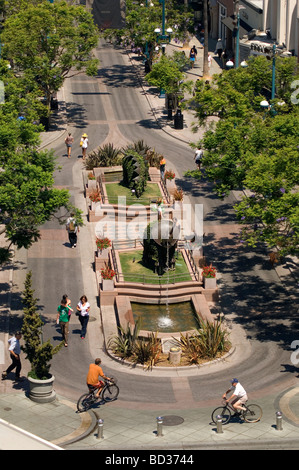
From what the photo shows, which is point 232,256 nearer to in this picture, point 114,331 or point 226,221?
point 226,221

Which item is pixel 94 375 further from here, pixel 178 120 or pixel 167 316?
pixel 178 120

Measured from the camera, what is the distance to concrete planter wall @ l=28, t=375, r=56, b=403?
3441 centimetres

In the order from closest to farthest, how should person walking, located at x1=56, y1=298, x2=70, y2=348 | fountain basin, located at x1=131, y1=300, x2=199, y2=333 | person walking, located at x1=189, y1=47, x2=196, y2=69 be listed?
1. person walking, located at x1=56, y1=298, x2=70, y2=348
2. fountain basin, located at x1=131, y1=300, x2=199, y2=333
3. person walking, located at x1=189, y1=47, x2=196, y2=69

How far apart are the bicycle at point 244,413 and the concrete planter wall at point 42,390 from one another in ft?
18.9

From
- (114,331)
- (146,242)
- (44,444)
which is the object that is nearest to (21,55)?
(146,242)

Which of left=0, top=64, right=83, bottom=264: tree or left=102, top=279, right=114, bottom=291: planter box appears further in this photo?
left=102, top=279, right=114, bottom=291: planter box

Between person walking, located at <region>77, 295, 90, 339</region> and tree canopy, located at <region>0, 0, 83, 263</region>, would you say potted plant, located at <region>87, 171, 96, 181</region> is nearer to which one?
tree canopy, located at <region>0, 0, 83, 263</region>

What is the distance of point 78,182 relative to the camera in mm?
59031

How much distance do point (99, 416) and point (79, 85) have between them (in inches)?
2000

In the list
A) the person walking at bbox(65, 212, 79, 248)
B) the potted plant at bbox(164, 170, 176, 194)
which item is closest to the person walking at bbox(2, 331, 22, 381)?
the person walking at bbox(65, 212, 79, 248)

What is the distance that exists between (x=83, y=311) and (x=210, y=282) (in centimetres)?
688

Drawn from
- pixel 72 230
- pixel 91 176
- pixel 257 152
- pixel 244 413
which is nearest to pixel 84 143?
pixel 91 176

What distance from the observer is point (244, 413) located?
32.3m

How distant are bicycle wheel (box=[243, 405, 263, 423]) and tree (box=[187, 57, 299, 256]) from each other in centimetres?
758
